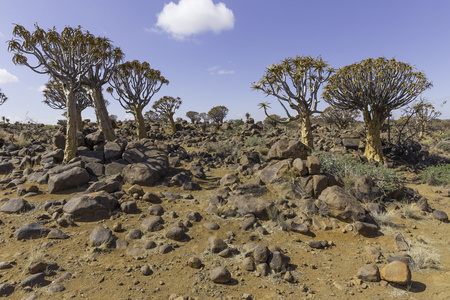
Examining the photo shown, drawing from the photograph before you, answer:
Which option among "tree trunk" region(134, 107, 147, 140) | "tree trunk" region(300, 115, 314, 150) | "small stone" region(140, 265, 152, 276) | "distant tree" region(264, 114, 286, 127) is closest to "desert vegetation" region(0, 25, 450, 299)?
"small stone" region(140, 265, 152, 276)

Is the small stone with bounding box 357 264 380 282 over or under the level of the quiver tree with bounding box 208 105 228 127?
under

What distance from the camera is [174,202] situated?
6.05 m

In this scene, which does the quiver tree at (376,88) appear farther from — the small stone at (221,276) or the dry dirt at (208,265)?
the small stone at (221,276)

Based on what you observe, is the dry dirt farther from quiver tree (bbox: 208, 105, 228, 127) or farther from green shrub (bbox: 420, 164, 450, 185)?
quiver tree (bbox: 208, 105, 228, 127)

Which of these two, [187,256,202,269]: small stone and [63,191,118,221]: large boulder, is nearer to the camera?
[187,256,202,269]: small stone

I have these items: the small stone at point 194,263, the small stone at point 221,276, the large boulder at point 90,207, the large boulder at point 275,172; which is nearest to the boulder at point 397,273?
the small stone at point 221,276

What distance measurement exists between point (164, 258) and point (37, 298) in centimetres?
161

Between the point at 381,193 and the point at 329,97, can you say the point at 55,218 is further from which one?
the point at 329,97

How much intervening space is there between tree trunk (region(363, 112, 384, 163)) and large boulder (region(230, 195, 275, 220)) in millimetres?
7747

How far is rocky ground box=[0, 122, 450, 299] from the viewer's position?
3178 millimetres

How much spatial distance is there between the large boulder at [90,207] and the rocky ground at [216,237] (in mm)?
21

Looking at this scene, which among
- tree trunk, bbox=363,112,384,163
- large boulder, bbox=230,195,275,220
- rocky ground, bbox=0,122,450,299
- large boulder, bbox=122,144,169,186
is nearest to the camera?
rocky ground, bbox=0,122,450,299

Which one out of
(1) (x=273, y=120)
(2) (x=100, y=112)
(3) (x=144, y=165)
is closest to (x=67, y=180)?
(3) (x=144, y=165)

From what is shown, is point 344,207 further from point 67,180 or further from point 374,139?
point 67,180
